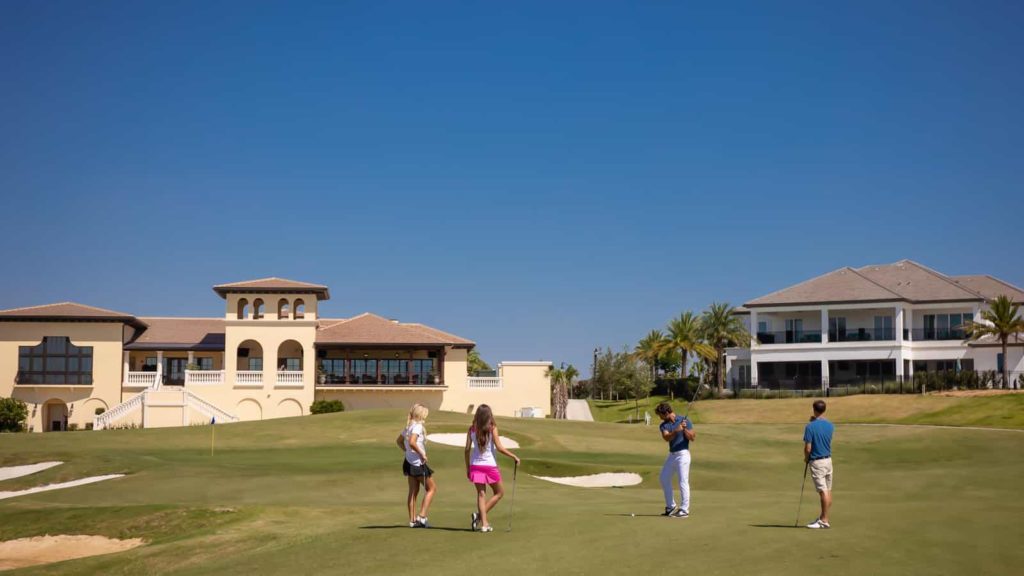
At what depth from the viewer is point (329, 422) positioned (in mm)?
48875

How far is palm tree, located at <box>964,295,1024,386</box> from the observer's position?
69.5 m

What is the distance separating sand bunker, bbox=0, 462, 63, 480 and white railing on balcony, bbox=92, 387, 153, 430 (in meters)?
28.2

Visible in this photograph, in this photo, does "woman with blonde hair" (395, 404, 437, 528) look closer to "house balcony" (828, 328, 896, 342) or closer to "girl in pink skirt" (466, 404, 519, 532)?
"girl in pink skirt" (466, 404, 519, 532)

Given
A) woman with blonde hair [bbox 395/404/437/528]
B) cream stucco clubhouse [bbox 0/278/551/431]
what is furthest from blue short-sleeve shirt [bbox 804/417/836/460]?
cream stucco clubhouse [bbox 0/278/551/431]

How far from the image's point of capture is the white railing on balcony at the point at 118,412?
202 feet

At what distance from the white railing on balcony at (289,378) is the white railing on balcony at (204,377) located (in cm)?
436

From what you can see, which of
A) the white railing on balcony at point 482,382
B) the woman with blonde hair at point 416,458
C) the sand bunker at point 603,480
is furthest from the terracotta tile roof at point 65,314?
the woman with blonde hair at point 416,458

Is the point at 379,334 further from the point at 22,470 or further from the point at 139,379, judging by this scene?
the point at 22,470

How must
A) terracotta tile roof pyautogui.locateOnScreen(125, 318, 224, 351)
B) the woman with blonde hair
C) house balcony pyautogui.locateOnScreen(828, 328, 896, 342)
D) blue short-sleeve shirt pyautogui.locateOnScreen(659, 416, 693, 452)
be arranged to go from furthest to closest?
house balcony pyautogui.locateOnScreen(828, 328, 896, 342) → terracotta tile roof pyautogui.locateOnScreen(125, 318, 224, 351) → blue short-sleeve shirt pyautogui.locateOnScreen(659, 416, 693, 452) → the woman with blonde hair

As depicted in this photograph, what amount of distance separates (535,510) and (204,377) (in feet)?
189

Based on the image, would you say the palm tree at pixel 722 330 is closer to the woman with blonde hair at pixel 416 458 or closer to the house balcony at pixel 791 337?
the house balcony at pixel 791 337

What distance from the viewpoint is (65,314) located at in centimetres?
7250

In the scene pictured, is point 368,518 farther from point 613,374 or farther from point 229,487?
point 613,374

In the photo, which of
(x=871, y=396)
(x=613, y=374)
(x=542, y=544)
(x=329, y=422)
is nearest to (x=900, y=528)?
(x=542, y=544)
